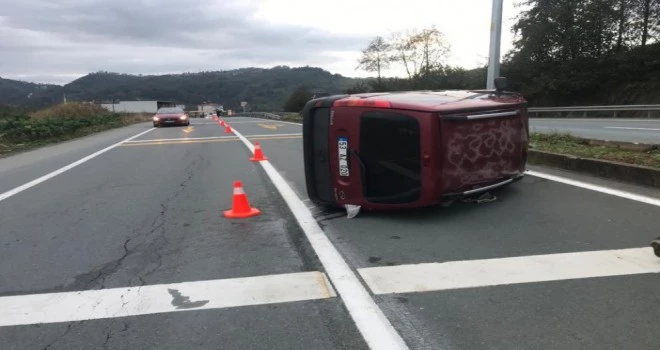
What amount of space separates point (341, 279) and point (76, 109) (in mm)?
39787

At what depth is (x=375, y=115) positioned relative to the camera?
595 cm

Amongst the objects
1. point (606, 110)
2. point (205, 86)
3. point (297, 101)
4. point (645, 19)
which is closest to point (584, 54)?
point (645, 19)

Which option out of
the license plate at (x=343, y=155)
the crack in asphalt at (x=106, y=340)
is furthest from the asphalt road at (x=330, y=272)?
the license plate at (x=343, y=155)

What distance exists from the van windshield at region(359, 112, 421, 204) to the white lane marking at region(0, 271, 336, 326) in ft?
6.17

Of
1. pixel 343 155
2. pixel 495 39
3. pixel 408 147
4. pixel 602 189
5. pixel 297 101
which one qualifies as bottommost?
pixel 297 101

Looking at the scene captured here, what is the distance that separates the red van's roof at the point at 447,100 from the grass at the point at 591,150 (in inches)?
89.0

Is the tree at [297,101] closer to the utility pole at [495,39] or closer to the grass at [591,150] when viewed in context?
the utility pole at [495,39]

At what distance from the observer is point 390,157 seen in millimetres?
5891

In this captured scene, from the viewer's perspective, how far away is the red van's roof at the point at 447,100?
579 cm

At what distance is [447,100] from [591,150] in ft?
14.5

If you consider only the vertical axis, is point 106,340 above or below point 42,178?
above

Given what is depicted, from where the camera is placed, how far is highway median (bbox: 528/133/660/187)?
7.32 m

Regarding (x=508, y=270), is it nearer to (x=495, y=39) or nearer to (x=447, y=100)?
(x=447, y=100)

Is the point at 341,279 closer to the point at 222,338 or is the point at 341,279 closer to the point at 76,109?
the point at 222,338
